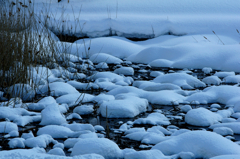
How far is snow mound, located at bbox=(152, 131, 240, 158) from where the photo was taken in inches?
48.2

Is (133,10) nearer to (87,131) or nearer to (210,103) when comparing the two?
(210,103)

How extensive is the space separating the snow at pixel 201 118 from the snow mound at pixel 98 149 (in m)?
0.64

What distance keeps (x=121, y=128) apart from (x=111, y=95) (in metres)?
0.57

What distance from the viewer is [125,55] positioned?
12.9 feet

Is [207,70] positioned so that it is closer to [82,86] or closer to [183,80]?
[183,80]

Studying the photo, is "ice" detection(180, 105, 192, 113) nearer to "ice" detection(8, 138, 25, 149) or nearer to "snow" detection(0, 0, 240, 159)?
"snow" detection(0, 0, 240, 159)

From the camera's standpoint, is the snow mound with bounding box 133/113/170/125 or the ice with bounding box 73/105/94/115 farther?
the ice with bounding box 73/105/94/115

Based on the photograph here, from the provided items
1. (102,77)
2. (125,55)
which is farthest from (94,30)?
(102,77)

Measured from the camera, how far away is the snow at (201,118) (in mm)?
1690

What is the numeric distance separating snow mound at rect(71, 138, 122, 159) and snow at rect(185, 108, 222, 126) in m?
0.64

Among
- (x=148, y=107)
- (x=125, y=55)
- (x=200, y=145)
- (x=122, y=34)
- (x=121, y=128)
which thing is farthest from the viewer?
(x=122, y=34)

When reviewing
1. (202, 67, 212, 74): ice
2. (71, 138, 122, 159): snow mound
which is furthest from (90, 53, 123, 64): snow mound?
(71, 138, 122, 159): snow mound

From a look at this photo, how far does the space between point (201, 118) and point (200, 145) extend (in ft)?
1.53

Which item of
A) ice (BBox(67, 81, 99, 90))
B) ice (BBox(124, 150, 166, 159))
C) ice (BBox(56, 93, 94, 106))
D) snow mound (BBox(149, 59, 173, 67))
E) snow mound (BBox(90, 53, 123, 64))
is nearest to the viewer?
ice (BBox(124, 150, 166, 159))
